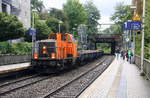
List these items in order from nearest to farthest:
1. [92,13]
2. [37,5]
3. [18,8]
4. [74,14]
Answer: [18,8] < [74,14] < [37,5] < [92,13]

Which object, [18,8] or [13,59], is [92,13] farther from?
[13,59]

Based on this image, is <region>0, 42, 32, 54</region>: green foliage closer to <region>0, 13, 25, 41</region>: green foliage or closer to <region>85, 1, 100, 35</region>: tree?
<region>0, 13, 25, 41</region>: green foliage

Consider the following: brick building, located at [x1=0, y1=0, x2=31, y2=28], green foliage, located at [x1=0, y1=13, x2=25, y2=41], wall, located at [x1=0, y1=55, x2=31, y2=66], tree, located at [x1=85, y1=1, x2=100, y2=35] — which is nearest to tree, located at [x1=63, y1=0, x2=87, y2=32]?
tree, located at [x1=85, y1=1, x2=100, y2=35]

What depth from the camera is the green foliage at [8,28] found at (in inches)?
1332

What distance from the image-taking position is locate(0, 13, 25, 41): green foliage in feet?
111

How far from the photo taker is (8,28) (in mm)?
34281

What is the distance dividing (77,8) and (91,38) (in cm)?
1021

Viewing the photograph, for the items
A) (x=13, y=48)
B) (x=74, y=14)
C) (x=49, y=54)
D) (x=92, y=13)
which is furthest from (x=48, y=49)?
(x=92, y=13)

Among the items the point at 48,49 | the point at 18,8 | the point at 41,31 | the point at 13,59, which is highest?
the point at 18,8

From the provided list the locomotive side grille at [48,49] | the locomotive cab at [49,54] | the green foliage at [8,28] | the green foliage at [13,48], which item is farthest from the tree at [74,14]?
the locomotive side grille at [48,49]

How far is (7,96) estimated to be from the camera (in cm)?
1263

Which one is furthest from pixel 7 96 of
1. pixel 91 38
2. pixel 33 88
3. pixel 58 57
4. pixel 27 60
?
pixel 91 38

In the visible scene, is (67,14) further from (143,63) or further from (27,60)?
(143,63)

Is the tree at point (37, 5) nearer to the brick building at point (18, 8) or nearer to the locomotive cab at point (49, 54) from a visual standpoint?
the brick building at point (18, 8)
